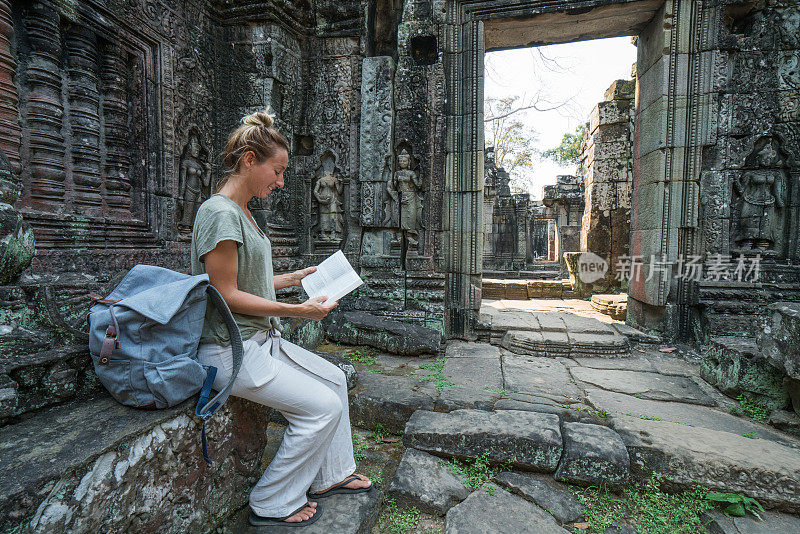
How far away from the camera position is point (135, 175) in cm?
388

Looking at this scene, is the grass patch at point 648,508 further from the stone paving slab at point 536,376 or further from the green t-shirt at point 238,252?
the green t-shirt at point 238,252

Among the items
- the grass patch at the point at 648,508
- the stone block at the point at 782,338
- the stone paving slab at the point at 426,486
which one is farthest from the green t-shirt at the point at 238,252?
the stone block at the point at 782,338

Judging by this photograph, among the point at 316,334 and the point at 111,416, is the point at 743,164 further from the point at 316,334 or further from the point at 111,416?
the point at 111,416

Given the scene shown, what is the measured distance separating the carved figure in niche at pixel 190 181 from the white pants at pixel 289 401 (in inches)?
126

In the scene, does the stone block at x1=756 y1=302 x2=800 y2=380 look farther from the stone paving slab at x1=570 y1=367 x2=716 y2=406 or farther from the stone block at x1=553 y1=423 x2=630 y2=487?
the stone block at x1=553 y1=423 x2=630 y2=487

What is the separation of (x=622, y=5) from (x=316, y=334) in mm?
5519

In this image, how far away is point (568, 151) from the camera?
2541 centimetres

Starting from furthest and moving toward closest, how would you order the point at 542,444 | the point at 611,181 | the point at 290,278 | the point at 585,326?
the point at 611,181 → the point at 585,326 → the point at 542,444 → the point at 290,278

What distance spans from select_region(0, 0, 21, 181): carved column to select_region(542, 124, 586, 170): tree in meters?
24.5

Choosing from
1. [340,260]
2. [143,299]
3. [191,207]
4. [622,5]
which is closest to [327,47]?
[191,207]

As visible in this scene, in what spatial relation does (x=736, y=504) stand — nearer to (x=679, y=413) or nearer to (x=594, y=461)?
(x=594, y=461)

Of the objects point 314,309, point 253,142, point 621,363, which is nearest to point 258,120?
point 253,142

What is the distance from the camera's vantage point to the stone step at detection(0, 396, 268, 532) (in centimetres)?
116

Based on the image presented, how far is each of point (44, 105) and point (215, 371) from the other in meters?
3.03
